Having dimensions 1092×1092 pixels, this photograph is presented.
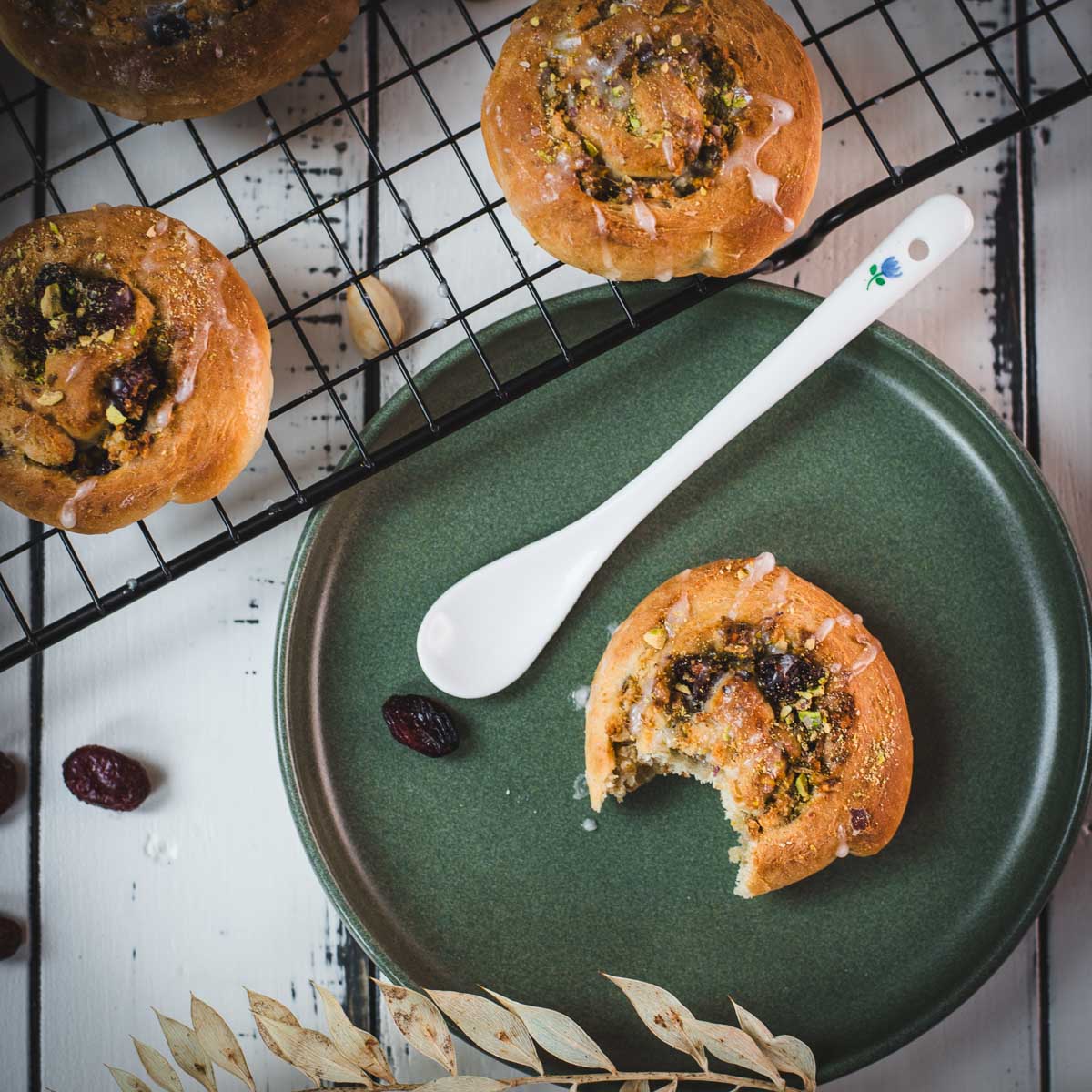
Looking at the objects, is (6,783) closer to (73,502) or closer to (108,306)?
(73,502)

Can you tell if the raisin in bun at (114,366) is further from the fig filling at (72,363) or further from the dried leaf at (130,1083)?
the dried leaf at (130,1083)

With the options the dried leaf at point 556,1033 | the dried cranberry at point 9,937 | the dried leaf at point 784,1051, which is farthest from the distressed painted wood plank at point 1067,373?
the dried cranberry at point 9,937

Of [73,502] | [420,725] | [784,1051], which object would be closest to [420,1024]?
[420,725]

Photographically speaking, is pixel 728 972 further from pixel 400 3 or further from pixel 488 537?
pixel 400 3

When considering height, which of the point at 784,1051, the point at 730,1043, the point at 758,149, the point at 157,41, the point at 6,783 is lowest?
the point at 784,1051

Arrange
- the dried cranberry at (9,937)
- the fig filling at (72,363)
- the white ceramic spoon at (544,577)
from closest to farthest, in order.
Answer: the fig filling at (72,363) → the white ceramic spoon at (544,577) → the dried cranberry at (9,937)

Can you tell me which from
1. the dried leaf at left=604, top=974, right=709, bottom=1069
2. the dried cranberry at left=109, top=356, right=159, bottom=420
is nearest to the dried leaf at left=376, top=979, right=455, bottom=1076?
the dried leaf at left=604, top=974, right=709, bottom=1069

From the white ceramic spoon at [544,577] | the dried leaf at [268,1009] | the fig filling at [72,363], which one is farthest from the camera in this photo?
the white ceramic spoon at [544,577]
